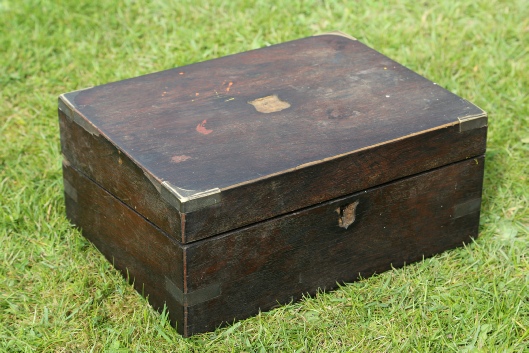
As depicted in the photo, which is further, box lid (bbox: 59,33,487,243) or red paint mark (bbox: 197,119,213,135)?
red paint mark (bbox: 197,119,213,135)

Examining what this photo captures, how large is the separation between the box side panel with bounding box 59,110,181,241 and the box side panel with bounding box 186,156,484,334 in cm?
14

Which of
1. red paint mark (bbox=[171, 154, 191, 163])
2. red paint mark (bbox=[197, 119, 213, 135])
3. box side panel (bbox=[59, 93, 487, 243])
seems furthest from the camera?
red paint mark (bbox=[197, 119, 213, 135])

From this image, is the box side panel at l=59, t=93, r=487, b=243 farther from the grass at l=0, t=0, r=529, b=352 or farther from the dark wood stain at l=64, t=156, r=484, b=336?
the grass at l=0, t=0, r=529, b=352

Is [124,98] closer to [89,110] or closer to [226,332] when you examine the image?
[89,110]

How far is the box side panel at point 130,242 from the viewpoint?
2.88 meters

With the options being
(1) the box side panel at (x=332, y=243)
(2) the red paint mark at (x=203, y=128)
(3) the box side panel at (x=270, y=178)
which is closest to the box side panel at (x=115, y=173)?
(3) the box side panel at (x=270, y=178)

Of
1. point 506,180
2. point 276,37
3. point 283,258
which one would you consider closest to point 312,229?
point 283,258

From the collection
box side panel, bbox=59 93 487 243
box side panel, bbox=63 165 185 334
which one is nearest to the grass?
box side panel, bbox=63 165 185 334

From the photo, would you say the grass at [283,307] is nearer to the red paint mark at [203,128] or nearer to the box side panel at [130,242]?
the box side panel at [130,242]

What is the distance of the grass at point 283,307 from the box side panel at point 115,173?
311 millimetres

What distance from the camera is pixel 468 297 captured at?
308 centimetres

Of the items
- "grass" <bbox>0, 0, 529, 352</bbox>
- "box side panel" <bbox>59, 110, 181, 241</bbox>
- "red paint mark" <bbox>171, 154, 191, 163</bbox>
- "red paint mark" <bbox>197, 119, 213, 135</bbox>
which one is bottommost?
"grass" <bbox>0, 0, 529, 352</bbox>

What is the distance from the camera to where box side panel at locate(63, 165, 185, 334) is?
9.45ft

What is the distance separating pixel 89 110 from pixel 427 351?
127 centimetres
